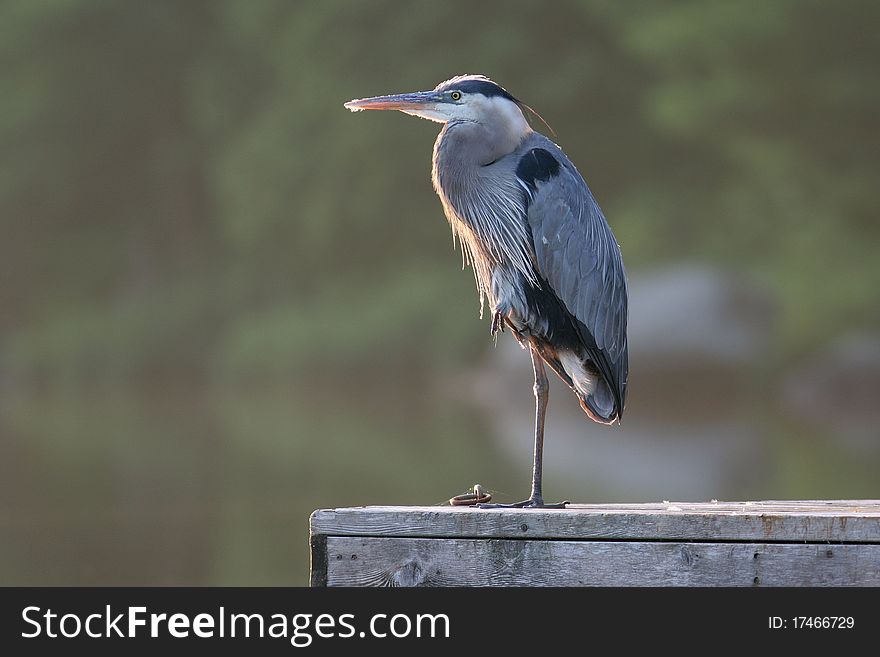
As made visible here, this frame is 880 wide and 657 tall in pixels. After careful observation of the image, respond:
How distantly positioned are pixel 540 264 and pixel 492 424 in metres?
10.3

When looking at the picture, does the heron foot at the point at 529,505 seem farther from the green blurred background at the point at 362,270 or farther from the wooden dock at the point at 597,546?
the green blurred background at the point at 362,270

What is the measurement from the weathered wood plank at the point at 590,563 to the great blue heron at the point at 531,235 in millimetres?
805

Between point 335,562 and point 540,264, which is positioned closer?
point 335,562

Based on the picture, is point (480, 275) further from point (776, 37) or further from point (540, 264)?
point (776, 37)

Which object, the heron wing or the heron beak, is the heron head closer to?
the heron beak

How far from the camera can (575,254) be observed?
4152 millimetres

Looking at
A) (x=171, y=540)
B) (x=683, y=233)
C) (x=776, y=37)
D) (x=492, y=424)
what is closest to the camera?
(x=171, y=540)

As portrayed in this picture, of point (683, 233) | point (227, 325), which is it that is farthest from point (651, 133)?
point (227, 325)

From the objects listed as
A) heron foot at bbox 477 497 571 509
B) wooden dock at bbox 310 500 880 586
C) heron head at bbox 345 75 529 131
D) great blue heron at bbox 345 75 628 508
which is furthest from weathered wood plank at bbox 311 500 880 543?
heron head at bbox 345 75 529 131

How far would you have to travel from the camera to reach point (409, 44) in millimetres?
23969

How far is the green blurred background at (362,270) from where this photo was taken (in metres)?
10.1

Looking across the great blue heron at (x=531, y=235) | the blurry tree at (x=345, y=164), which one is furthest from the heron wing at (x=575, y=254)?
the blurry tree at (x=345, y=164)

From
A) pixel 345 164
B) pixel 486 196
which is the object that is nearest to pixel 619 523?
pixel 486 196

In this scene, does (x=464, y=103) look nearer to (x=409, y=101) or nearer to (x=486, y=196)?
(x=409, y=101)
